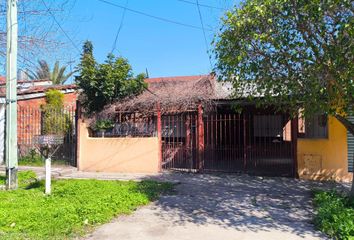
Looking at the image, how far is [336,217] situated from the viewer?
18.8ft

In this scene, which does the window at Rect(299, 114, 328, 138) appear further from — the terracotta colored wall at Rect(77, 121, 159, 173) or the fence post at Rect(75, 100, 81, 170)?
the fence post at Rect(75, 100, 81, 170)

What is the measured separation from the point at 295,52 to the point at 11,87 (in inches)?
272

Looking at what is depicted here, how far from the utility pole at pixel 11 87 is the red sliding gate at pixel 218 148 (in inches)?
194

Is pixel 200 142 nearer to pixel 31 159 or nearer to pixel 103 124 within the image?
pixel 103 124

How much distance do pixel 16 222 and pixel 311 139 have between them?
26.4ft

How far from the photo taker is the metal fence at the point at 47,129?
1346cm

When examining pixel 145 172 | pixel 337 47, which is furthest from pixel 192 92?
pixel 337 47

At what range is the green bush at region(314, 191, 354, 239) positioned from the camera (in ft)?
17.5

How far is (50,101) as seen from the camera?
1477 centimetres

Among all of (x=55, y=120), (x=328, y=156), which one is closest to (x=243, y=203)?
(x=328, y=156)

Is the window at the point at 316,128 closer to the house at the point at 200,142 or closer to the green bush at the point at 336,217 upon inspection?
the house at the point at 200,142

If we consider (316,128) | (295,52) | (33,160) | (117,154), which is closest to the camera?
(295,52)

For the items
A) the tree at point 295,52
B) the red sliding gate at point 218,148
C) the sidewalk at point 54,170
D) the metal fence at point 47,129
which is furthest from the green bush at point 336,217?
the metal fence at point 47,129

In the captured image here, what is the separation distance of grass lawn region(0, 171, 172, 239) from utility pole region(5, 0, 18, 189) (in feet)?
2.15
